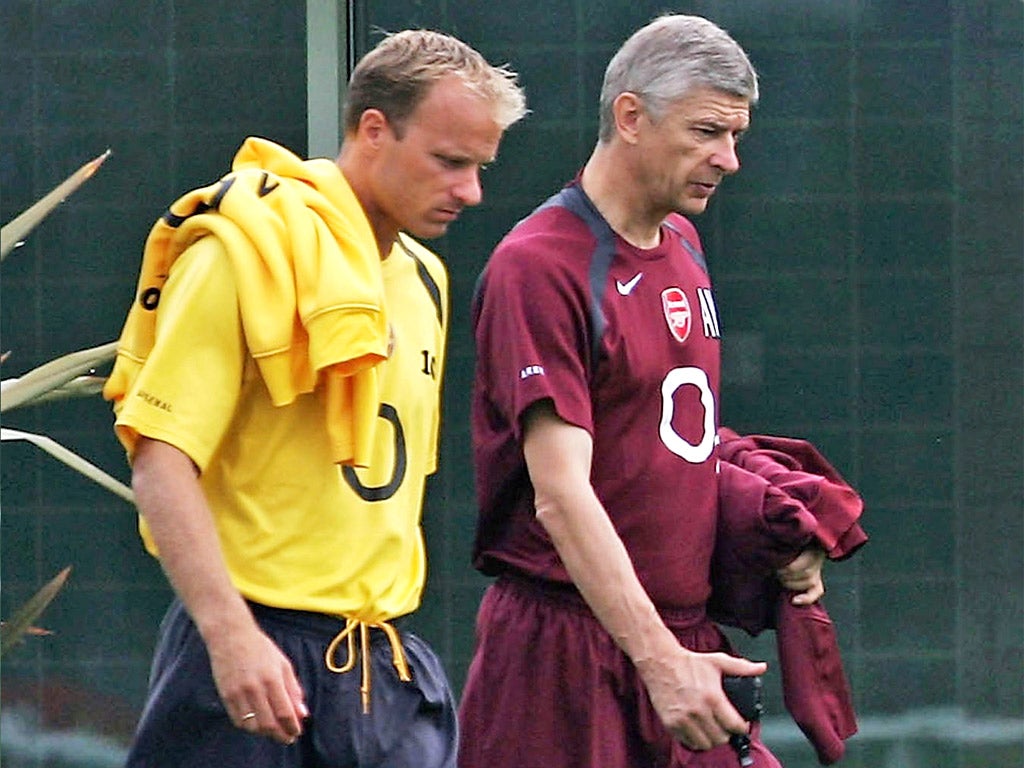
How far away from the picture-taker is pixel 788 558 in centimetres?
412

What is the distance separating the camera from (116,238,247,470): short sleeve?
10.6 ft

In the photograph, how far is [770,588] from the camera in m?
4.21

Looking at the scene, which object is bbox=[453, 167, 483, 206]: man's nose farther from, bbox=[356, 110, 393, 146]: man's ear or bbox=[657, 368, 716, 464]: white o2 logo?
bbox=[657, 368, 716, 464]: white o2 logo

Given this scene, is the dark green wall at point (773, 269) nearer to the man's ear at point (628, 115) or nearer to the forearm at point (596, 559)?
the man's ear at point (628, 115)

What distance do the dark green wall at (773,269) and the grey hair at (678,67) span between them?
1.81m

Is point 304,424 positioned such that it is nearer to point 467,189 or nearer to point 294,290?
point 294,290

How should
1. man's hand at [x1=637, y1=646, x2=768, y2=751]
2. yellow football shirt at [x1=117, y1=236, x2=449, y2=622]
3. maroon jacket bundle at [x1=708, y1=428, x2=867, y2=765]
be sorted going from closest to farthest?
yellow football shirt at [x1=117, y1=236, x2=449, y2=622], man's hand at [x1=637, y1=646, x2=768, y2=751], maroon jacket bundle at [x1=708, y1=428, x2=867, y2=765]

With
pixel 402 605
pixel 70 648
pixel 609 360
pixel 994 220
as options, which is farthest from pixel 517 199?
pixel 402 605

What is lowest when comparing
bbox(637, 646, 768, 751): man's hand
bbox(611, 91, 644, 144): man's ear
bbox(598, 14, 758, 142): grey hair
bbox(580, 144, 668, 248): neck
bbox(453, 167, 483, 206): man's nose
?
bbox(637, 646, 768, 751): man's hand

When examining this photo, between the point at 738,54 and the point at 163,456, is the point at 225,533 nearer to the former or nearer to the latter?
the point at 163,456

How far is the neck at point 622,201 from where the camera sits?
4004 mm

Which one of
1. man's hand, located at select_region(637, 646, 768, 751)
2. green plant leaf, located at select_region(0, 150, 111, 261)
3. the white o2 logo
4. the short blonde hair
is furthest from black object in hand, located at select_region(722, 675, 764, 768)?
green plant leaf, located at select_region(0, 150, 111, 261)

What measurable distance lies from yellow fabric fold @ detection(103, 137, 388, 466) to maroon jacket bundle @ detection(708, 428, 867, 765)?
0.94m

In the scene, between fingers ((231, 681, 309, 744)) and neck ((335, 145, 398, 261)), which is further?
neck ((335, 145, 398, 261))
